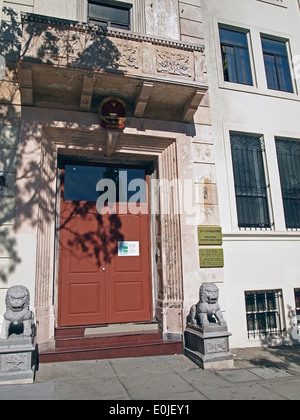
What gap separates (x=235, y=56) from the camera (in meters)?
9.22

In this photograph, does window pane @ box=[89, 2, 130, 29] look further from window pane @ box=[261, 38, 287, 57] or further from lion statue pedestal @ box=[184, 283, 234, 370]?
lion statue pedestal @ box=[184, 283, 234, 370]

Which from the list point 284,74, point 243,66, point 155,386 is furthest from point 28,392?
point 284,74

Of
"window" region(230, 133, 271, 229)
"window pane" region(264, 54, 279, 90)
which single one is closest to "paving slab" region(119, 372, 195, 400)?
"window" region(230, 133, 271, 229)

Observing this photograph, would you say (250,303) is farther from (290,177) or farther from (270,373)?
(290,177)

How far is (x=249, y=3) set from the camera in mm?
9453

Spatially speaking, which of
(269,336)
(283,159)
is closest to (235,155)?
(283,159)

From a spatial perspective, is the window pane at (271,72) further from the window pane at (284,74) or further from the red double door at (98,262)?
the red double door at (98,262)

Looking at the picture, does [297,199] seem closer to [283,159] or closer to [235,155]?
[283,159]

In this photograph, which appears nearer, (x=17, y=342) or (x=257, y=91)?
(x=17, y=342)

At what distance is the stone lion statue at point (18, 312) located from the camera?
5082 millimetres

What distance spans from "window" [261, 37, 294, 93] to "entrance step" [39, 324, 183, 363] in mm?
7767

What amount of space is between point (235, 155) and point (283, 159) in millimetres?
1553

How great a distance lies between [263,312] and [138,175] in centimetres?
451

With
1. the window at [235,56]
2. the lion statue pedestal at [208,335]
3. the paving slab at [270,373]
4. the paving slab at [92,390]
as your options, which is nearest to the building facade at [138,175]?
the window at [235,56]
